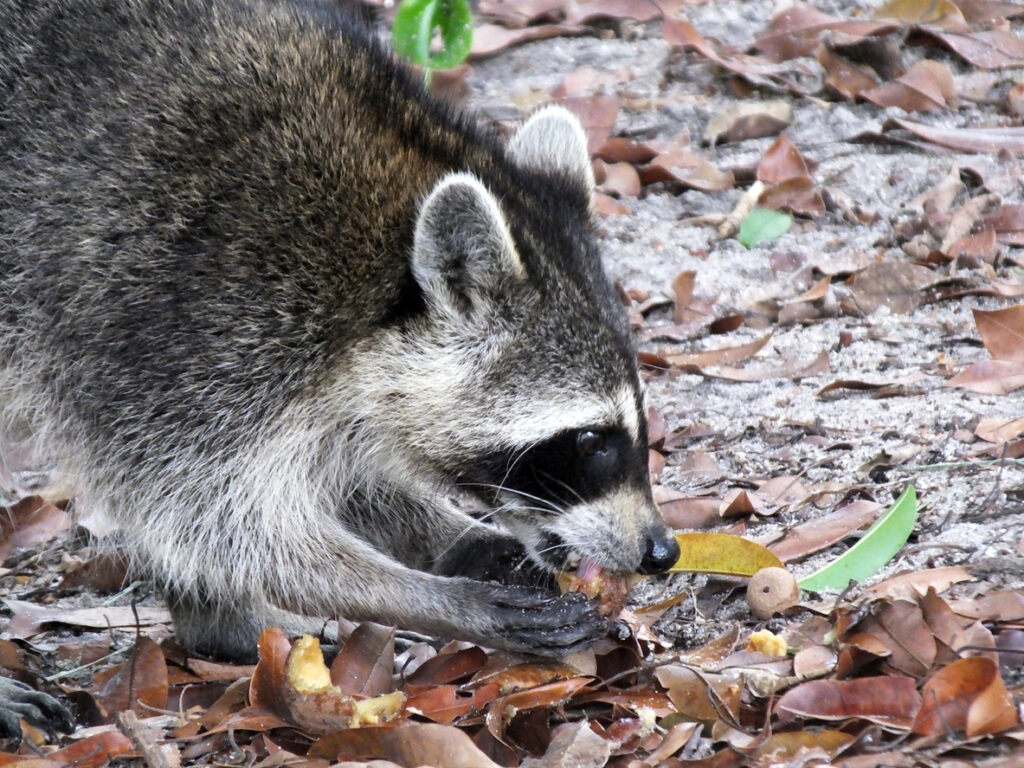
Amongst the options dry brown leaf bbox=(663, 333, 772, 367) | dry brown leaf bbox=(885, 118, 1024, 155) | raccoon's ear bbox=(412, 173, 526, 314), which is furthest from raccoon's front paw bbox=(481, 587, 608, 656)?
dry brown leaf bbox=(885, 118, 1024, 155)

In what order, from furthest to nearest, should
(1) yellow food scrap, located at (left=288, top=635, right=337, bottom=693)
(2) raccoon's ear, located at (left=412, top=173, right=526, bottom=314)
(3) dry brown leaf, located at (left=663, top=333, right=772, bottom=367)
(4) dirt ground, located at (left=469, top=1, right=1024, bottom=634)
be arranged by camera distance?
(3) dry brown leaf, located at (left=663, top=333, right=772, bottom=367) < (4) dirt ground, located at (left=469, top=1, right=1024, bottom=634) < (2) raccoon's ear, located at (left=412, top=173, right=526, bottom=314) < (1) yellow food scrap, located at (left=288, top=635, right=337, bottom=693)

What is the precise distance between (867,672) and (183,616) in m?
2.65

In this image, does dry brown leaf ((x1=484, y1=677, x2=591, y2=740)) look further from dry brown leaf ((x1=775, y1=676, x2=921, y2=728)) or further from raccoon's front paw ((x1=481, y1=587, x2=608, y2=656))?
dry brown leaf ((x1=775, y1=676, x2=921, y2=728))

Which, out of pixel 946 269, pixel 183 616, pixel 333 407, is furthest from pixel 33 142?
pixel 946 269

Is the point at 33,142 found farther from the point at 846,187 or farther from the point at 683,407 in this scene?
the point at 846,187

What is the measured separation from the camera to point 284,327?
4594mm

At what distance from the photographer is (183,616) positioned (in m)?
5.20

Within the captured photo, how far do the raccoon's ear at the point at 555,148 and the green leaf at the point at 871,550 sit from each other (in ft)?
5.73

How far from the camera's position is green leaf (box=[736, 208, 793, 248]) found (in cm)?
745

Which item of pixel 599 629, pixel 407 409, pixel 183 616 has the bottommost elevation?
pixel 183 616

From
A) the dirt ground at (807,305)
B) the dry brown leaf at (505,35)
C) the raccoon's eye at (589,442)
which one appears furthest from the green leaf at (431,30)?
the raccoon's eye at (589,442)

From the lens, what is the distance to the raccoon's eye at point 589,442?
4.52 metres

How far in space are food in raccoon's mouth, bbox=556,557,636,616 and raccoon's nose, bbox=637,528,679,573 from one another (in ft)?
0.39

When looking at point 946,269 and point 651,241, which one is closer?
point 946,269
